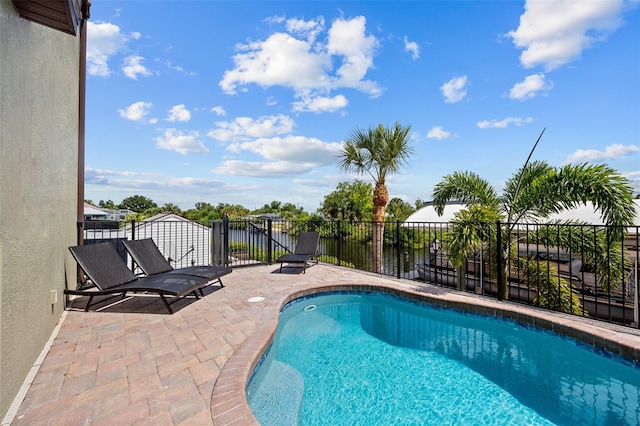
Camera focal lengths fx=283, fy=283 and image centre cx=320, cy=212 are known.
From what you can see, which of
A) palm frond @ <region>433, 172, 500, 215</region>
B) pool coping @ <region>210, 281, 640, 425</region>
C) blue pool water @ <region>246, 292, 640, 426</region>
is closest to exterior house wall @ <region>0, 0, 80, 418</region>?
pool coping @ <region>210, 281, 640, 425</region>

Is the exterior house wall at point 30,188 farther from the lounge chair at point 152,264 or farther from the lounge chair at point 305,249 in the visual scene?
the lounge chair at point 305,249

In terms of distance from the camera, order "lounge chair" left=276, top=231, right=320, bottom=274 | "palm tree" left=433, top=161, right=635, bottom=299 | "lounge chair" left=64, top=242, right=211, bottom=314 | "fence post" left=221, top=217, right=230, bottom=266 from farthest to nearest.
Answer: "lounge chair" left=276, top=231, right=320, bottom=274
"fence post" left=221, top=217, right=230, bottom=266
"palm tree" left=433, top=161, right=635, bottom=299
"lounge chair" left=64, top=242, right=211, bottom=314

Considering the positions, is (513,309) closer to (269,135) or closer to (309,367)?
(309,367)

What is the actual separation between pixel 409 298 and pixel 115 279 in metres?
4.95

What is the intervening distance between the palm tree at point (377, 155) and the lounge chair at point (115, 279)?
6459 mm

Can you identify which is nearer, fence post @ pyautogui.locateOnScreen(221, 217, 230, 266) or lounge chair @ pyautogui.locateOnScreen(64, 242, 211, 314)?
lounge chair @ pyautogui.locateOnScreen(64, 242, 211, 314)

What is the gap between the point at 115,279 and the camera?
14.0 feet

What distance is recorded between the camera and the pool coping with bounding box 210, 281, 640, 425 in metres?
2.11

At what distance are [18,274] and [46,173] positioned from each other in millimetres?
1382

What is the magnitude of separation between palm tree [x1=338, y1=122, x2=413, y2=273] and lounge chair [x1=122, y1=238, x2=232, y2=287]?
5.71m

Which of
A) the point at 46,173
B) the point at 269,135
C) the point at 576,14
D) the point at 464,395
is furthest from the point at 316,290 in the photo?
the point at 269,135

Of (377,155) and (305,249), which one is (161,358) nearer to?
(305,249)

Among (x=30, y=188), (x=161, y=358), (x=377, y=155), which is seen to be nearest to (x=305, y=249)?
(x=377, y=155)

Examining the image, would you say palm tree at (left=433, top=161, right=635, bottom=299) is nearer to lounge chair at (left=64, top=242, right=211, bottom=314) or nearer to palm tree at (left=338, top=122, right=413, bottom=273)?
palm tree at (left=338, top=122, right=413, bottom=273)
